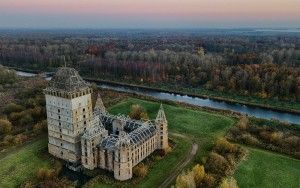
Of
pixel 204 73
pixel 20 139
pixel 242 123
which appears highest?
pixel 204 73

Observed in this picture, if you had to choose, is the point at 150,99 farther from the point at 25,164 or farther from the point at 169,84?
the point at 25,164

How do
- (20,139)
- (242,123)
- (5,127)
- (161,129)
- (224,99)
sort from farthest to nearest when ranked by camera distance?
(224,99) → (242,123) → (5,127) → (20,139) → (161,129)

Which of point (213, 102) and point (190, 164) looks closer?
point (190, 164)

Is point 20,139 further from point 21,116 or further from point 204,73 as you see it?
point 204,73

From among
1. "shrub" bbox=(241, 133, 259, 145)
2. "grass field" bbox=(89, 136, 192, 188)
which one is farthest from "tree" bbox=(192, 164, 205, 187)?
"shrub" bbox=(241, 133, 259, 145)

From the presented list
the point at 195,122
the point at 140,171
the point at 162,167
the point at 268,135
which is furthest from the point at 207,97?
the point at 140,171

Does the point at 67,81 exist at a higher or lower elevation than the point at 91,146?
higher

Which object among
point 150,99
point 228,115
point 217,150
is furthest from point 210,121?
point 150,99

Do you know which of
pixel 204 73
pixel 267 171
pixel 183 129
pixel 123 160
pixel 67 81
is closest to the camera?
pixel 123 160
